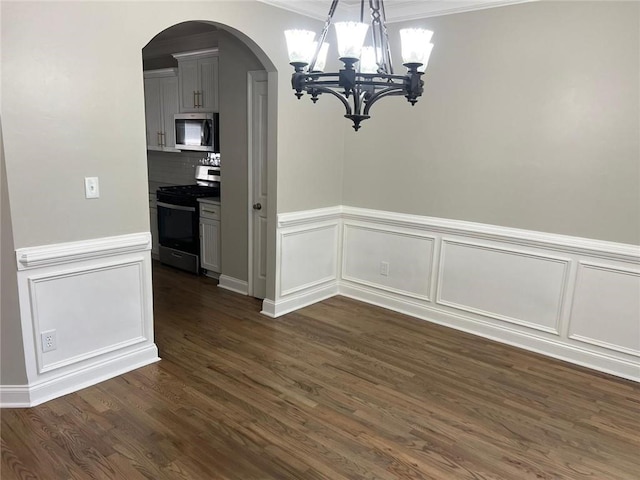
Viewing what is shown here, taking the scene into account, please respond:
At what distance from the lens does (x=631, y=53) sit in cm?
308

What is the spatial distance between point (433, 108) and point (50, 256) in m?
3.10

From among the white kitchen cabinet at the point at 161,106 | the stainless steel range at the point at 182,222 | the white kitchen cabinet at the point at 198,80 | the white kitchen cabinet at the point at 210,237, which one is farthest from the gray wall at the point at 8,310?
the white kitchen cabinet at the point at 161,106

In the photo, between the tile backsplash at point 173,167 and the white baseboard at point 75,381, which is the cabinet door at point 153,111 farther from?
the white baseboard at point 75,381

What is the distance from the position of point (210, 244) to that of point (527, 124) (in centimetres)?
336

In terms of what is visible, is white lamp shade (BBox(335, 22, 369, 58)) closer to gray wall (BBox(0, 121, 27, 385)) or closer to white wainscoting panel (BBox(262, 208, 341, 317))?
gray wall (BBox(0, 121, 27, 385))

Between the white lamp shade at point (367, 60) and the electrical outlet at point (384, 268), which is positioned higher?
the white lamp shade at point (367, 60)

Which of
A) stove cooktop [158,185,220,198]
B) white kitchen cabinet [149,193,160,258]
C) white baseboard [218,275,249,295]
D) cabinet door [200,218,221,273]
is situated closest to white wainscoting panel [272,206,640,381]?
white baseboard [218,275,249,295]

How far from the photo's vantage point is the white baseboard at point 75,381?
274cm

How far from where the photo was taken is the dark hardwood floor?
7.71ft

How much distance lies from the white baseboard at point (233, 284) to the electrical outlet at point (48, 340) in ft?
7.00

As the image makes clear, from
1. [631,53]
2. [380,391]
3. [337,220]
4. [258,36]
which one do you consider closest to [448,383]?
[380,391]

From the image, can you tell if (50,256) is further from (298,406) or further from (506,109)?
(506,109)

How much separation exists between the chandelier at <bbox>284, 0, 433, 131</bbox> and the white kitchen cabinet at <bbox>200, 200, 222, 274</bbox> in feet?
10.1

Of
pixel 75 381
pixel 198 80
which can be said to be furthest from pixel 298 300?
pixel 198 80
